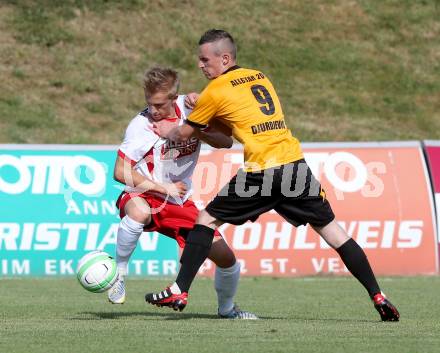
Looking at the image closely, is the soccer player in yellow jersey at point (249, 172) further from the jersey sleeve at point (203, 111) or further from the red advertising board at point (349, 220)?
the red advertising board at point (349, 220)

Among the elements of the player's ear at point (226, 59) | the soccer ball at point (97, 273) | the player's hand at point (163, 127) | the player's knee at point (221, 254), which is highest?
the player's ear at point (226, 59)

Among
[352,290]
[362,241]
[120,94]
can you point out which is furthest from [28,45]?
[352,290]

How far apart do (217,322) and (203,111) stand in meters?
1.56

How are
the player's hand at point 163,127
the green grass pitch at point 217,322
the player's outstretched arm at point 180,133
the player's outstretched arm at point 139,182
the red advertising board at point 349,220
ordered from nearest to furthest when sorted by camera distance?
the green grass pitch at point 217,322 → the player's outstretched arm at point 180,133 → the player's hand at point 163,127 → the player's outstretched arm at point 139,182 → the red advertising board at point 349,220

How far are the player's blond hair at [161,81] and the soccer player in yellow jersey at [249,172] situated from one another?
1.73 ft

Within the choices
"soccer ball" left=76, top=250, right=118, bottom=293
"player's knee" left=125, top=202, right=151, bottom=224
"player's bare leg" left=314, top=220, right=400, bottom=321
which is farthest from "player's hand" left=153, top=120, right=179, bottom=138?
"player's bare leg" left=314, top=220, right=400, bottom=321

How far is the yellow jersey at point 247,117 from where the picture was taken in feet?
25.6

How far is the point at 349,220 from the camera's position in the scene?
14500 millimetres

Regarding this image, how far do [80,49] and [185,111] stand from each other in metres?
15.1

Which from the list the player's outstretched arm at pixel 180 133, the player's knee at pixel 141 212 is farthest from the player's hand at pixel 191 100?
the player's knee at pixel 141 212

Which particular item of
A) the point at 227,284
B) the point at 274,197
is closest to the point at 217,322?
the point at 227,284

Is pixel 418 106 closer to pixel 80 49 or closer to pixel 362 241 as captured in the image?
pixel 80 49

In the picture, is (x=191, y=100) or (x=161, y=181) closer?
(x=191, y=100)

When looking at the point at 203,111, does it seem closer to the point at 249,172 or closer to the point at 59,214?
the point at 249,172
